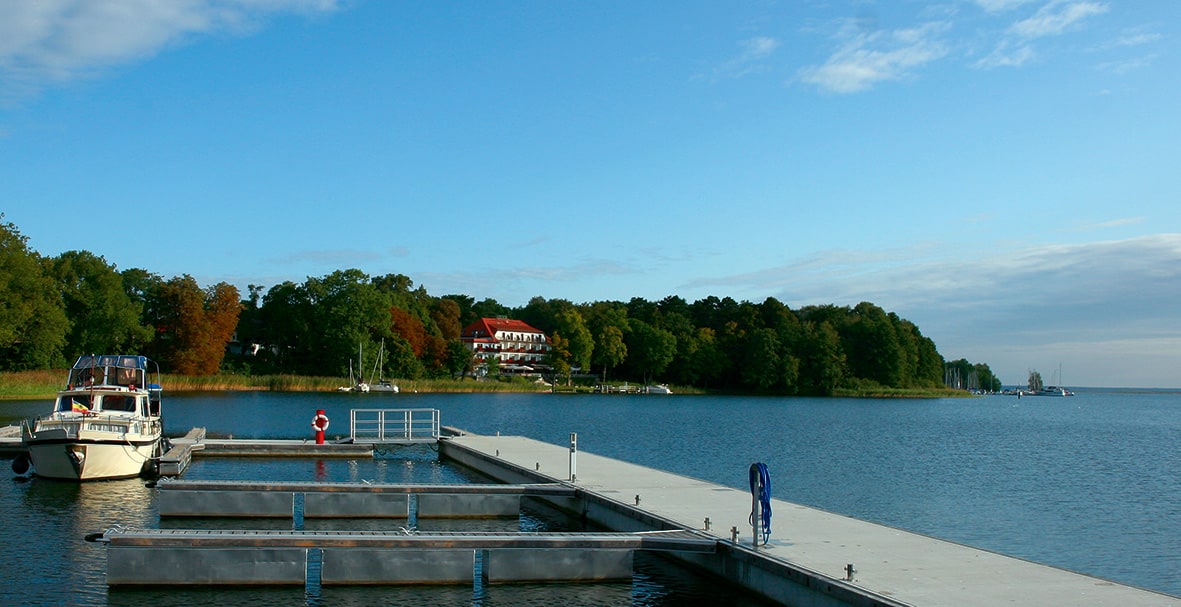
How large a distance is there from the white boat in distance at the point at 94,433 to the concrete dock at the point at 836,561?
35.7 feet

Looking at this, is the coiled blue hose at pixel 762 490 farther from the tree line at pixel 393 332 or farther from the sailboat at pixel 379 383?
the sailboat at pixel 379 383

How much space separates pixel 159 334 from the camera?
8669cm

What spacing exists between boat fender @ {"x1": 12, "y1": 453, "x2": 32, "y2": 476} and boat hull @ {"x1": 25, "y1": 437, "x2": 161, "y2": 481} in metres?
0.46

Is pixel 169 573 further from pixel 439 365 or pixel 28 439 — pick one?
pixel 439 365

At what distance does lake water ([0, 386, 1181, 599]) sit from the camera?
12.1 metres

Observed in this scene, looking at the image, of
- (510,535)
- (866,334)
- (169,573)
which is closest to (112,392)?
(169,573)

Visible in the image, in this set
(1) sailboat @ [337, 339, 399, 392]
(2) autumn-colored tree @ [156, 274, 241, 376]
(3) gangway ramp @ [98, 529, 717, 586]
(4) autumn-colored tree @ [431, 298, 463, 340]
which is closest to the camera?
(3) gangway ramp @ [98, 529, 717, 586]

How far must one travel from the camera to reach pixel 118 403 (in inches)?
920

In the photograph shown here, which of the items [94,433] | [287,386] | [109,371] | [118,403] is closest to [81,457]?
[94,433]

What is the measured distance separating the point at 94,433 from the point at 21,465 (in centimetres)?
221

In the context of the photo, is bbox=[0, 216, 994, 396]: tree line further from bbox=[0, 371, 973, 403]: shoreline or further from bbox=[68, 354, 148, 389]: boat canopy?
bbox=[68, 354, 148, 389]: boat canopy

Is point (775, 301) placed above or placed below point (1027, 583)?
above

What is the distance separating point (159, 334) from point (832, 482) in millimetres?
76089

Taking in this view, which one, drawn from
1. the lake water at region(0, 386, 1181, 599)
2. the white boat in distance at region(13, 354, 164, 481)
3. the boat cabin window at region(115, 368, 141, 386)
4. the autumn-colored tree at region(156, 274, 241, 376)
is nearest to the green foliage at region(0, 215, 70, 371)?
the lake water at region(0, 386, 1181, 599)
